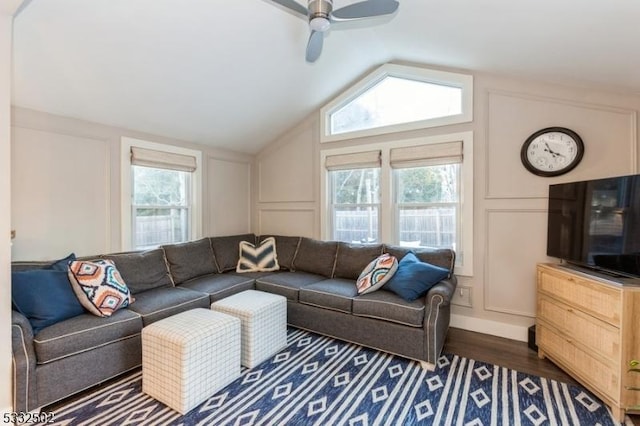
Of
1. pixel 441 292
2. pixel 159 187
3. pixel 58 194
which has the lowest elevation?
pixel 441 292

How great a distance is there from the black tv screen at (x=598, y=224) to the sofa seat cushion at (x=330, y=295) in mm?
1877

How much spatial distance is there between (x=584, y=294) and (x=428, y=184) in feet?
5.84

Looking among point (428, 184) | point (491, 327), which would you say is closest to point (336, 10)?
point (428, 184)

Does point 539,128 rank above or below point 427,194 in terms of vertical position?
above

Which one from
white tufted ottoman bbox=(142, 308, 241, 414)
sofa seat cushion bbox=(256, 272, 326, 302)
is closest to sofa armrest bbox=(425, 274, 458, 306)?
sofa seat cushion bbox=(256, 272, 326, 302)

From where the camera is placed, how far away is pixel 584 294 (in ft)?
7.11

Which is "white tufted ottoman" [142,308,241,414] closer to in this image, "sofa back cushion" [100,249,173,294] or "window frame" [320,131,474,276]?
"sofa back cushion" [100,249,173,294]

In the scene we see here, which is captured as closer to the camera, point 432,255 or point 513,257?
point 513,257

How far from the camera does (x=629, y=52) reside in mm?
2080

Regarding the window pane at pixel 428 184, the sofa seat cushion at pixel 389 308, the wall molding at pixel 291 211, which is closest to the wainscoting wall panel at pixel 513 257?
the window pane at pixel 428 184

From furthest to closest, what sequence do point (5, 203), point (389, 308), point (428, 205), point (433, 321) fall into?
1. point (428, 205)
2. point (389, 308)
3. point (433, 321)
4. point (5, 203)

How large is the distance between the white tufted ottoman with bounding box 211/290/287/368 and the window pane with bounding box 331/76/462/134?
2506 mm

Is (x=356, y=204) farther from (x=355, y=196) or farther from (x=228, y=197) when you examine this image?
(x=228, y=197)

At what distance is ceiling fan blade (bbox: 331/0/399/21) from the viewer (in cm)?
195
